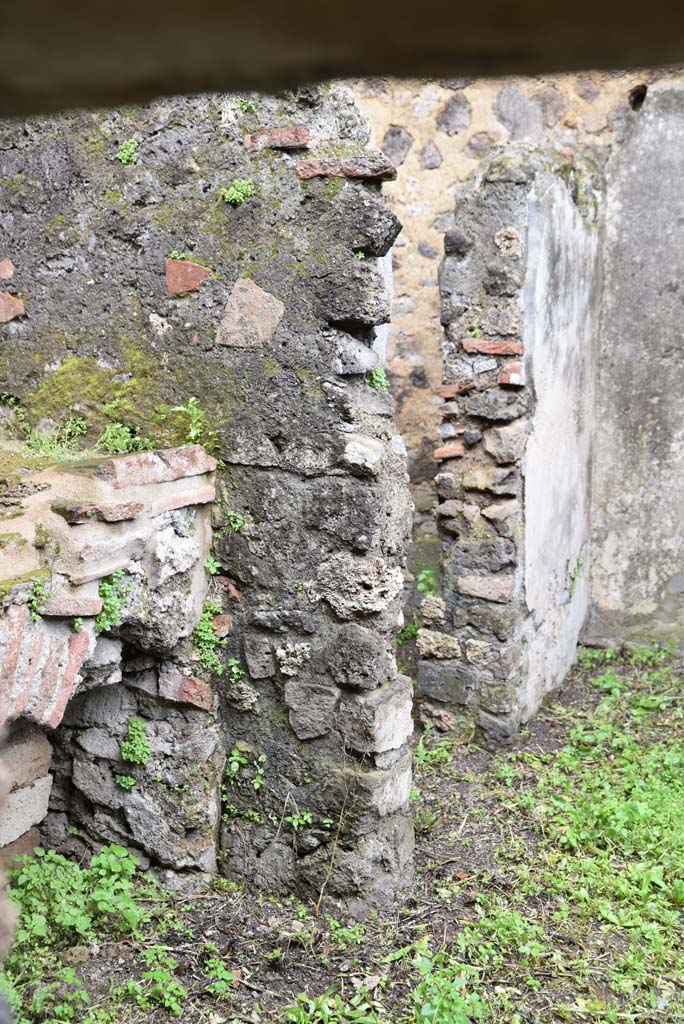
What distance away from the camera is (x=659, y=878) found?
3.30m

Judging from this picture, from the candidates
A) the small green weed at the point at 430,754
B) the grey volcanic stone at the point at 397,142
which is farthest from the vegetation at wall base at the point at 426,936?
the grey volcanic stone at the point at 397,142

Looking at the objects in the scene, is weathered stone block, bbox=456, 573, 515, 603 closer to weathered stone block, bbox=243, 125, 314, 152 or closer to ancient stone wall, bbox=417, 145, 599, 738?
ancient stone wall, bbox=417, 145, 599, 738

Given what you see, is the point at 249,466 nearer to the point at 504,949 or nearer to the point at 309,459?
the point at 309,459

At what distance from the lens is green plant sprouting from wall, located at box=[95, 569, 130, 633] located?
2.60m

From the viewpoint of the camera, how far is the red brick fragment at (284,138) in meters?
2.84

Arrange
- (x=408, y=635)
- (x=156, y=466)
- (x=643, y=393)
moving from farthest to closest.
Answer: (x=643, y=393), (x=408, y=635), (x=156, y=466)

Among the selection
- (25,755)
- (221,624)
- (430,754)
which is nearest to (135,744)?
(25,755)

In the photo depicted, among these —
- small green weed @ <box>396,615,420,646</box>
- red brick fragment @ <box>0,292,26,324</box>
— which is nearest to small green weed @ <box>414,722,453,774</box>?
small green weed @ <box>396,615,420,646</box>

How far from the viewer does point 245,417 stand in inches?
117

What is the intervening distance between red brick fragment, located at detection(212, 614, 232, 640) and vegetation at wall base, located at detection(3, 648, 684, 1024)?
47 centimetres

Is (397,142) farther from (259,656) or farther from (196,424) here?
(259,656)

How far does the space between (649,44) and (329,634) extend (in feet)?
8.35

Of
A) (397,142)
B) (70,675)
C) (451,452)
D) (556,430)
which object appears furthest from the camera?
(397,142)

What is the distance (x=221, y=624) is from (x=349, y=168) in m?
1.63
